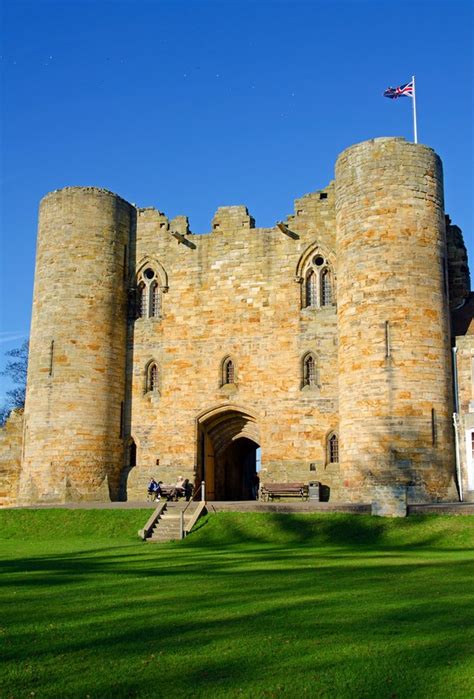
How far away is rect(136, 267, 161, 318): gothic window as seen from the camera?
32156mm

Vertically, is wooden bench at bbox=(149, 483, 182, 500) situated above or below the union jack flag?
below

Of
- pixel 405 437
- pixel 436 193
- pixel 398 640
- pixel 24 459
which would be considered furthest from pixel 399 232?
pixel 398 640

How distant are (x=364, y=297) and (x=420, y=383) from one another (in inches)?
129

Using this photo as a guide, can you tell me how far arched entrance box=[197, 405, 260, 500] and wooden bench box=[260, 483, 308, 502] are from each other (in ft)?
7.70

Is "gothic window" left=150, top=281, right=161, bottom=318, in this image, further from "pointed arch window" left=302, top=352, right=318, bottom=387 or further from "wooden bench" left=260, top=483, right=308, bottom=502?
"wooden bench" left=260, top=483, right=308, bottom=502

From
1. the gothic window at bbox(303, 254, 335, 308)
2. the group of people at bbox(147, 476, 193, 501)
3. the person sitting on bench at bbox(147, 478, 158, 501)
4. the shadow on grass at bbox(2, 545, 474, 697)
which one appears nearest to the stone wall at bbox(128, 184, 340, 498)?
the gothic window at bbox(303, 254, 335, 308)

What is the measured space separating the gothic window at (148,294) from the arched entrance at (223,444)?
469 cm

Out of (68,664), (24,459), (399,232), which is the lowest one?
(68,664)

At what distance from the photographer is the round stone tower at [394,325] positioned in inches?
1005

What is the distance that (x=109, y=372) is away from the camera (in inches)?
1216

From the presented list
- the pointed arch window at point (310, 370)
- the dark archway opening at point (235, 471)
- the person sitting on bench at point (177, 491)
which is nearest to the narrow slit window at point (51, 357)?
the person sitting on bench at point (177, 491)

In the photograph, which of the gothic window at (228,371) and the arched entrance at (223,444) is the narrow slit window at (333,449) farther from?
the gothic window at (228,371)

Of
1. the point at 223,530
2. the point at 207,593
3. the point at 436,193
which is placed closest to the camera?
the point at 207,593

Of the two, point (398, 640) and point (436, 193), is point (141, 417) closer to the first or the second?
point (436, 193)
